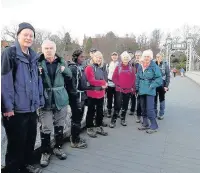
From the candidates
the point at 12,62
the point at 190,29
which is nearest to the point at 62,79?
the point at 12,62

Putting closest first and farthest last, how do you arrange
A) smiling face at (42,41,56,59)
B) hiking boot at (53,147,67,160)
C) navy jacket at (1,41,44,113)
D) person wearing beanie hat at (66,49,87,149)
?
navy jacket at (1,41,44,113), smiling face at (42,41,56,59), hiking boot at (53,147,67,160), person wearing beanie hat at (66,49,87,149)

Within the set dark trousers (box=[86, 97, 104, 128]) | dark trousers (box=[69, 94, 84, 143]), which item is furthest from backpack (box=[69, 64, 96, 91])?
dark trousers (box=[86, 97, 104, 128])

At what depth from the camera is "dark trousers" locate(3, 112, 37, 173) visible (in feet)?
8.45

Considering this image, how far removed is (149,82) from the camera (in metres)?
4.80

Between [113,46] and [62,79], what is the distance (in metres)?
41.0

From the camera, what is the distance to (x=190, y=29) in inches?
2466

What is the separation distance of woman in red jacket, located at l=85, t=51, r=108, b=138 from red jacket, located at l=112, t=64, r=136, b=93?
0.63 metres

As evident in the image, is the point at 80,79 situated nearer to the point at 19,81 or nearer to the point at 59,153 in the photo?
the point at 59,153

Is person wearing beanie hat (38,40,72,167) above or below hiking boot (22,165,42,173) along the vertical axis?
above

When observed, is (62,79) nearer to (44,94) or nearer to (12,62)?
(44,94)

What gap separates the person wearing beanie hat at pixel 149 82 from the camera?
4754mm

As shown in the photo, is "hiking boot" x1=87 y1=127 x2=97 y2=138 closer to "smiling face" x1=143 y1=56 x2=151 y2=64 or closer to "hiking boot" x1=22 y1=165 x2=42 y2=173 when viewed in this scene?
"hiking boot" x1=22 y1=165 x2=42 y2=173

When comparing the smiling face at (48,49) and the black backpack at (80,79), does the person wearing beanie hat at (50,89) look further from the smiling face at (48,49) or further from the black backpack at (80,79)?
the black backpack at (80,79)

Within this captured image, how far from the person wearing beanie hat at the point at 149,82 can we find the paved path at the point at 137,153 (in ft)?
1.25
